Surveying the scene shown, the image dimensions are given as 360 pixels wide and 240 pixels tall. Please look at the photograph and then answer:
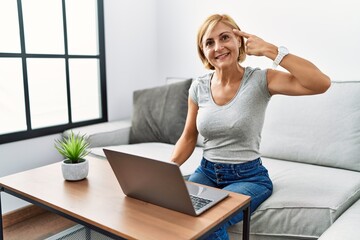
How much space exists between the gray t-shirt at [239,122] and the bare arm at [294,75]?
0.27ft

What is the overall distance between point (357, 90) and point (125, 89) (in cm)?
173

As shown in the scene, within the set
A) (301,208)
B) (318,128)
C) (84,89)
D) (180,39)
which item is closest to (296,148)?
(318,128)

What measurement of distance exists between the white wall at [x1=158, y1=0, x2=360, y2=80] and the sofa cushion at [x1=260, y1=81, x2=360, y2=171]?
28 centimetres

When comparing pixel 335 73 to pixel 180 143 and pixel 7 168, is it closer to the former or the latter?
pixel 180 143

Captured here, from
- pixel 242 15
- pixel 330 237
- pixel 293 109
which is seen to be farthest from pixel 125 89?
pixel 330 237

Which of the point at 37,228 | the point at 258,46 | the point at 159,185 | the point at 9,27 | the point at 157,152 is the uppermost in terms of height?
the point at 9,27

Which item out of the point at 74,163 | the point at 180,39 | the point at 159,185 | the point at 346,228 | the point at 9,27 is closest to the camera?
the point at 159,185

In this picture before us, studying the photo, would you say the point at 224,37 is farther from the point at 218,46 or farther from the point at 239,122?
the point at 239,122

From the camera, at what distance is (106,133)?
2.35 m

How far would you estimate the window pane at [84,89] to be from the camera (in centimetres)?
256

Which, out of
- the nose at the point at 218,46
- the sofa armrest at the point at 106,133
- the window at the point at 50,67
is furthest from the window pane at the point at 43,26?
the nose at the point at 218,46

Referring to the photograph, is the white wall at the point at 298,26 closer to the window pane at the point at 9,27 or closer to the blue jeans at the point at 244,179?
the blue jeans at the point at 244,179

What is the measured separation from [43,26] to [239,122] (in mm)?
1588

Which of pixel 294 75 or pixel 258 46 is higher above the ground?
pixel 258 46
